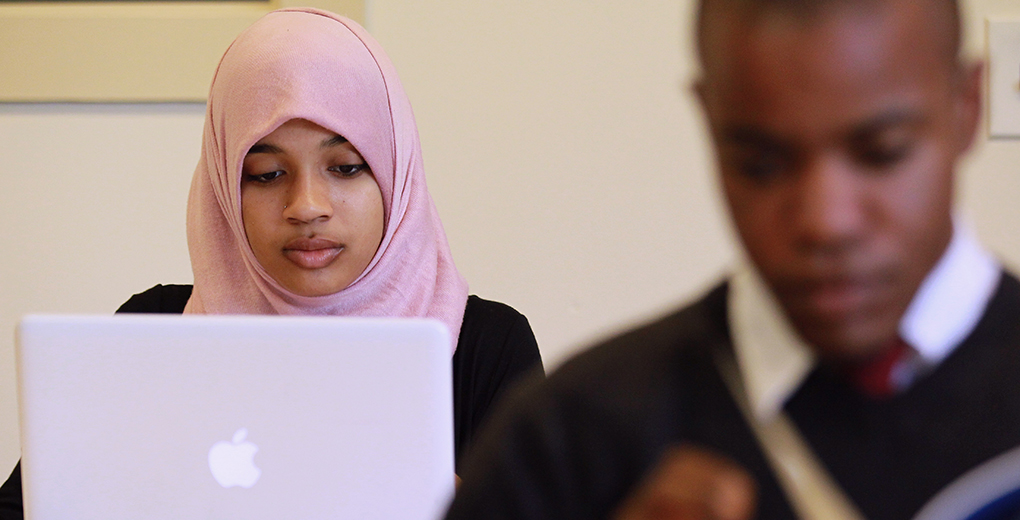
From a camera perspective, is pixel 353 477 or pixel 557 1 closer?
pixel 353 477

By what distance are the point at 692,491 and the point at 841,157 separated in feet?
0.35

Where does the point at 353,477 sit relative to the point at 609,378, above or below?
below

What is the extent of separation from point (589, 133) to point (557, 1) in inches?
7.9

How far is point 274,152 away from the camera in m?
1.20

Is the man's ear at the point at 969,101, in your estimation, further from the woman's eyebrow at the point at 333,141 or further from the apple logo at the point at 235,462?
the woman's eyebrow at the point at 333,141

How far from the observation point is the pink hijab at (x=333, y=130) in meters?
1.19

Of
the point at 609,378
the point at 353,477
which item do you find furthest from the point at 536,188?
the point at 609,378

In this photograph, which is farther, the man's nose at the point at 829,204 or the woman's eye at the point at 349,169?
the woman's eye at the point at 349,169

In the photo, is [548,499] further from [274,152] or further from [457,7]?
[457,7]

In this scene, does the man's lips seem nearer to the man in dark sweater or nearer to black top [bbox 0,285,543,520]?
the man in dark sweater

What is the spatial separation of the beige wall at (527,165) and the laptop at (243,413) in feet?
2.67

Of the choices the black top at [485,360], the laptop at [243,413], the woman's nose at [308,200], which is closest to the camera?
the laptop at [243,413]

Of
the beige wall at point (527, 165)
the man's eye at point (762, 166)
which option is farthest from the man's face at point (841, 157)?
the beige wall at point (527, 165)

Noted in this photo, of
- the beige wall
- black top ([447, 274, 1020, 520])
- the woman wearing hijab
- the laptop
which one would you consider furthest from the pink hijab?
black top ([447, 274, 1020, 520])
